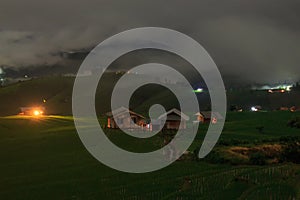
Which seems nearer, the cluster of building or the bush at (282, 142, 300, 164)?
the bush at (282, 142, 300, 164)

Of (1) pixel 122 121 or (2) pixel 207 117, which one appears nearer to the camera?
(1) pixel 122 121

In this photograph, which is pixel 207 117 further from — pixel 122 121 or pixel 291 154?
pixel 291 154

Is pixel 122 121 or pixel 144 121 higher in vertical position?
pixel 144 121

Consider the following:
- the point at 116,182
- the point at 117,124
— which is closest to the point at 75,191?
the point at 116,182

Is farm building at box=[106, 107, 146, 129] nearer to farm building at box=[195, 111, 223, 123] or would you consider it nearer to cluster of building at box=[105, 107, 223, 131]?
cluster of building at box=[105, 107, 223, 131]

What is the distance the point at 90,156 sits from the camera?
45719 mm

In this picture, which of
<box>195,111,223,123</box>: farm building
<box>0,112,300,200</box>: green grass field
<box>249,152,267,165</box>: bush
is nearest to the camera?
<box>0,112,300,200</box>: green grass field

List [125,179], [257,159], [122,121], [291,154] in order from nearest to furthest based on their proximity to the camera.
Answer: [125,179] < [257,159] < [291,154] < [122,121]

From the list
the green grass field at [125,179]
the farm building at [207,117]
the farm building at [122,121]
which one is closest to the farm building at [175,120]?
the farm building at [122,121]

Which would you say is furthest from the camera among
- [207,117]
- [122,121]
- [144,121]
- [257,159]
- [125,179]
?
[207,117]

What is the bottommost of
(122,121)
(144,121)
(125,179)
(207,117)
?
(125,179)

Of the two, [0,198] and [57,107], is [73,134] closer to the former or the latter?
[0,198]

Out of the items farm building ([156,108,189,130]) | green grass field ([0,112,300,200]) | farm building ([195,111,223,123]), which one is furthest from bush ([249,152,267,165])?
farm building ([195,111,223,123])

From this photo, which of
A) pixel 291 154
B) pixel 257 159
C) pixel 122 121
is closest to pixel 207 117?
pixel 122 121
